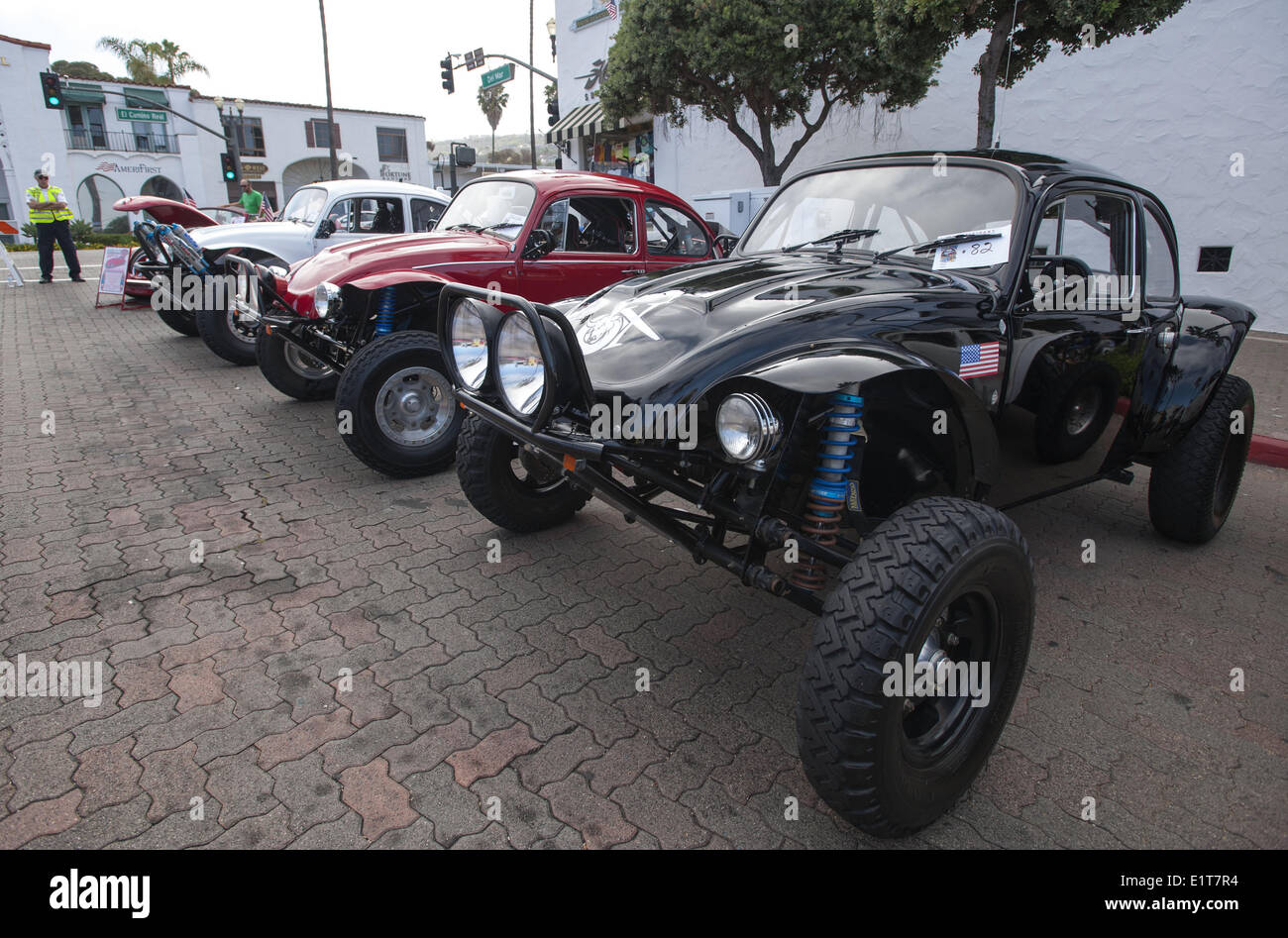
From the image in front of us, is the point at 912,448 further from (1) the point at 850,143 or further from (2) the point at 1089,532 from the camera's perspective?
(1) the point at 850,143

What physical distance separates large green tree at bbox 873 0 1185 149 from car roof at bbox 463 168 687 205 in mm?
3221

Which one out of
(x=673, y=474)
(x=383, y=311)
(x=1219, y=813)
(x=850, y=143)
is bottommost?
(x=1219, y=813)

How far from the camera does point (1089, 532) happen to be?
414cm

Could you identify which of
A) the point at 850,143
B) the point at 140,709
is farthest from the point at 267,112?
the point at 140,709

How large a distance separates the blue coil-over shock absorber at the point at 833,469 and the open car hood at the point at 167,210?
1031 centimetres

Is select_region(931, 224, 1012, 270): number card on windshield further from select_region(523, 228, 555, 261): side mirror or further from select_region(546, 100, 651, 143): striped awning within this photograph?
select_region(546, 100, 651, 143): striped awning

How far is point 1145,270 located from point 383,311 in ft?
14.5

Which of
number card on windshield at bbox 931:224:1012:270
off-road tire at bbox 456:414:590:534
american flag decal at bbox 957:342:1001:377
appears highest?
number card on windshield at bbox 931:224:1012:270

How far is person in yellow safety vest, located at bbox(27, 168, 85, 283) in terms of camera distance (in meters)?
13.7

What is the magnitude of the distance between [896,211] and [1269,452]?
4.21 m

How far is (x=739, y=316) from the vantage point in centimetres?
231

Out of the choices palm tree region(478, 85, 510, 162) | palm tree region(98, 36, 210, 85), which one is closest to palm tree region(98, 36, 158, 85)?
palm tree region(98, 36, 210, 85)

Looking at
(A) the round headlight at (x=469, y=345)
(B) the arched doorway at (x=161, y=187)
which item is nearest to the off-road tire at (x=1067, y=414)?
(A) the round headlight at (x=469, y=345)

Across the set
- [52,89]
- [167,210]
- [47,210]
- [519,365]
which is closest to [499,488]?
[519,365]
